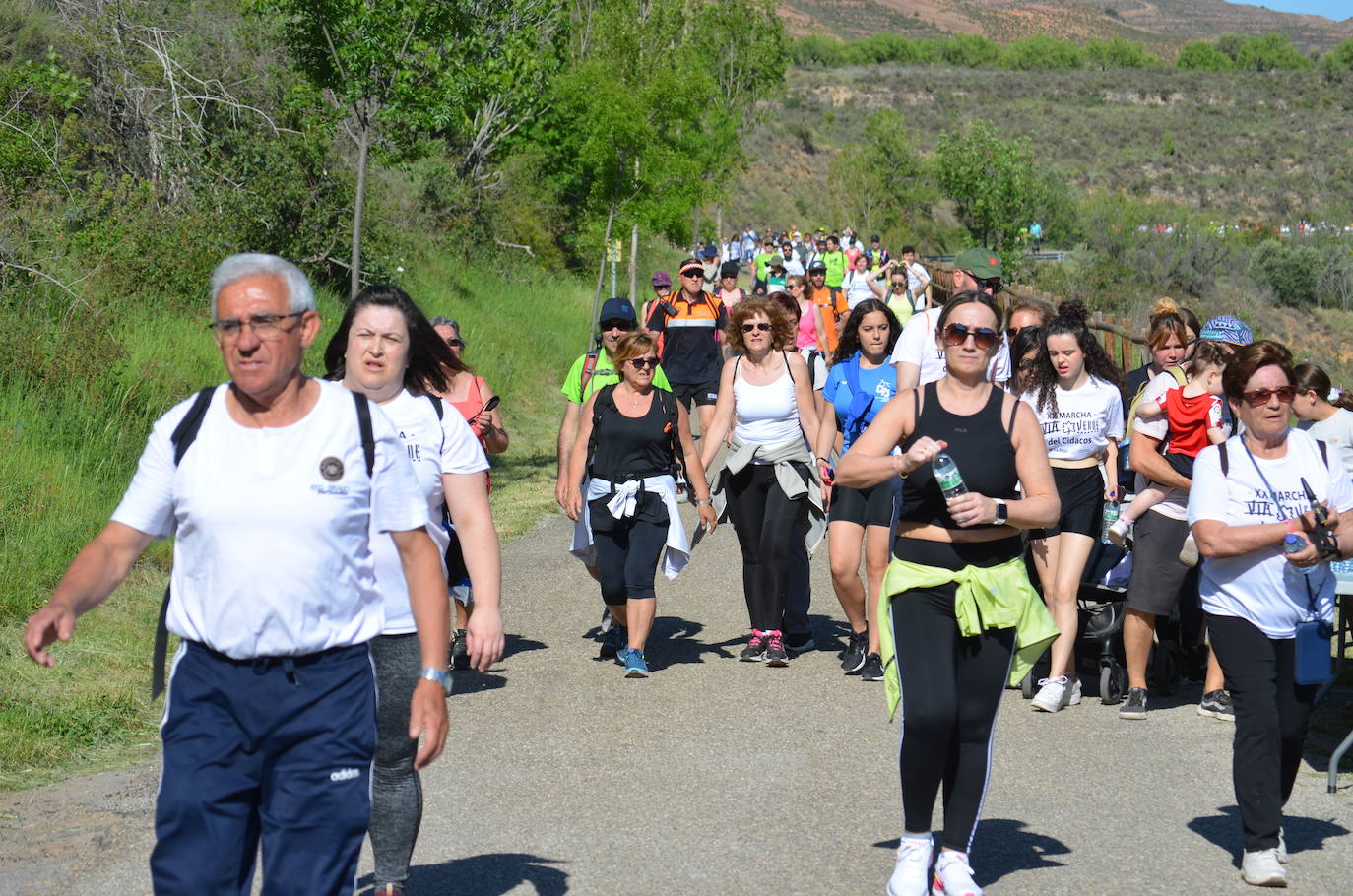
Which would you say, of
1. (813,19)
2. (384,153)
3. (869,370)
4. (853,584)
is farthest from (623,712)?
(813,19)

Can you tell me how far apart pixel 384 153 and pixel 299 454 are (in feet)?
36.0

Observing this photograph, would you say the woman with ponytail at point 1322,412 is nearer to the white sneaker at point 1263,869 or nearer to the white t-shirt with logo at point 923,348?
the white t-shirt with logo at point 923,348

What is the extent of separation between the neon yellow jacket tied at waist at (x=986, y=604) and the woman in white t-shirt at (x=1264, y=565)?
2.70ft

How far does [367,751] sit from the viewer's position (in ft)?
11.9

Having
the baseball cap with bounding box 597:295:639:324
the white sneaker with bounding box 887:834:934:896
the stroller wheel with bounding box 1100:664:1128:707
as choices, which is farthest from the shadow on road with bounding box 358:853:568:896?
the baseball cap with bounding box 597:295:639:324

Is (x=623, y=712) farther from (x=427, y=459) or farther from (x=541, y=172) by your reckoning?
(x=541, y=172)

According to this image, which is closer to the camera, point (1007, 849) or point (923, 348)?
point (1007, 849)

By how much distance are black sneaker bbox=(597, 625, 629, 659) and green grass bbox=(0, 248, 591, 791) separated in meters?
2.42

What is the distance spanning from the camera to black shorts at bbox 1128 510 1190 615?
762cm

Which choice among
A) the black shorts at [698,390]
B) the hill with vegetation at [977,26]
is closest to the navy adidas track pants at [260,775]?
the black shorts at [698,390]

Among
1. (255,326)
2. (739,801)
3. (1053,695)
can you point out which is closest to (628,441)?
(1053,695)

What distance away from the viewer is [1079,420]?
775 centimetres

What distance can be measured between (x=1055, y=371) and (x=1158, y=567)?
1099 mm

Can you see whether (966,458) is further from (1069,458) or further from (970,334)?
(1069,458)
